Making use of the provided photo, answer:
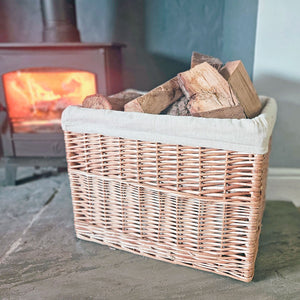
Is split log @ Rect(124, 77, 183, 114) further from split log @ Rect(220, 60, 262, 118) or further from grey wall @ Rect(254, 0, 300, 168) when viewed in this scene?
grey wall @ Rect(254, 0, 300, 168)

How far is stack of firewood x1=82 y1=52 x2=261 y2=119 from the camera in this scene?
818mm

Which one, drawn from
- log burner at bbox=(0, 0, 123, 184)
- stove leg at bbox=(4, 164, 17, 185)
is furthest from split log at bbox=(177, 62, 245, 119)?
stove leg at bbox=(4, 164, 17, 185)

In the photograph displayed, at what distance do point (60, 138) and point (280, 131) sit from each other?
1001 millimetres

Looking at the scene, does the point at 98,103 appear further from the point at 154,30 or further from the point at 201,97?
the point at 154,30

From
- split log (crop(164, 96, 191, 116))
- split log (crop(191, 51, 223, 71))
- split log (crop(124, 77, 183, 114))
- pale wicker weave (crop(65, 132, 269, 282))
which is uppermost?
split log (crop(191, 51, 223, 71))

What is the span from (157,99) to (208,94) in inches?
5.9

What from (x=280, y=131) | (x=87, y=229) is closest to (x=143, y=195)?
(x=87, y=229)

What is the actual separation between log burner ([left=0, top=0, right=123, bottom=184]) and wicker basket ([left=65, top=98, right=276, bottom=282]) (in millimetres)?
567

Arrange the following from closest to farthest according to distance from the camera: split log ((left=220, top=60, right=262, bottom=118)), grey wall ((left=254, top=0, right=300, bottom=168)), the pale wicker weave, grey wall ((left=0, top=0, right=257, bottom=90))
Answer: the pale wicker weave
split log ((left=220, top=60, right=262, bottom=118))
grey wall ((left=254, top=0, right=300, bottom=168))
grey wall ((left=0, top=0, right=257, bottom=90))

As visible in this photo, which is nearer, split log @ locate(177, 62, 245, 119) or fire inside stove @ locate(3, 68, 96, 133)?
split log @ locate(177, 62, 245, 119)

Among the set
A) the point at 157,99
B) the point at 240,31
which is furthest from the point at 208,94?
the point at 240,31

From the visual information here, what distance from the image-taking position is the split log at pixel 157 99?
87 cm

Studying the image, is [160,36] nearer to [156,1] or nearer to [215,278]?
[156,1]

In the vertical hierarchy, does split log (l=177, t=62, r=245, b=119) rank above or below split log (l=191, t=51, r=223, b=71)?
below
